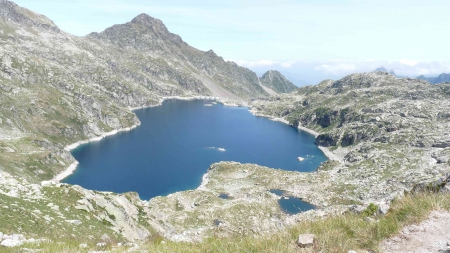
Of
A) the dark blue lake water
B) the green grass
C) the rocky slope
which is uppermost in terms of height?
the green grass

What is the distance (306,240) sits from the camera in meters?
7.52

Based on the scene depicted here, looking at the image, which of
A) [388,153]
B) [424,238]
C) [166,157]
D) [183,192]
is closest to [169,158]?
[166,157]

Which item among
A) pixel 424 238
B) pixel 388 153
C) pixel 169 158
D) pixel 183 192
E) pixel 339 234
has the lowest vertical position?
pixel 169 158

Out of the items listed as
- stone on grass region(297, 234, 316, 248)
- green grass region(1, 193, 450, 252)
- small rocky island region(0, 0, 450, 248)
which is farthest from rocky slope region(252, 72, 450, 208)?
stone on grass region(297, 234, 316, 248)

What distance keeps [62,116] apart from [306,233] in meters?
189

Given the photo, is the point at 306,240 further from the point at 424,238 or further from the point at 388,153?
the point at 388,153

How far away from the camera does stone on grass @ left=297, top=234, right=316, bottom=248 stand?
7406mm

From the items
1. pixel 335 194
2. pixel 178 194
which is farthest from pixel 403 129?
pixel 178 194

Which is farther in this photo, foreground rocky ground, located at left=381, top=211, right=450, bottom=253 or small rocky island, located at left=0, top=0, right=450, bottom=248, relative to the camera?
small rocky island, located at left=0, top=0, right=450, bottom=248

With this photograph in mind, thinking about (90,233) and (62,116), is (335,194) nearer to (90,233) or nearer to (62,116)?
(90,233)

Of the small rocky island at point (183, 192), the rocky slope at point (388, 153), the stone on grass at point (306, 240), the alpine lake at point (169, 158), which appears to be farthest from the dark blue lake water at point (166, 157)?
the stone on grass at point (306, 240)

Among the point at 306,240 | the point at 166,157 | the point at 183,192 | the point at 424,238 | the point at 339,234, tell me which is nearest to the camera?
the point at 306,240

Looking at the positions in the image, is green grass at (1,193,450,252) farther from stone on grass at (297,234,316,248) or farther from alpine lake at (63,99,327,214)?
alpine lake at (63,99,327,214)

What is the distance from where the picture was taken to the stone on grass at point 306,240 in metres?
7.41
